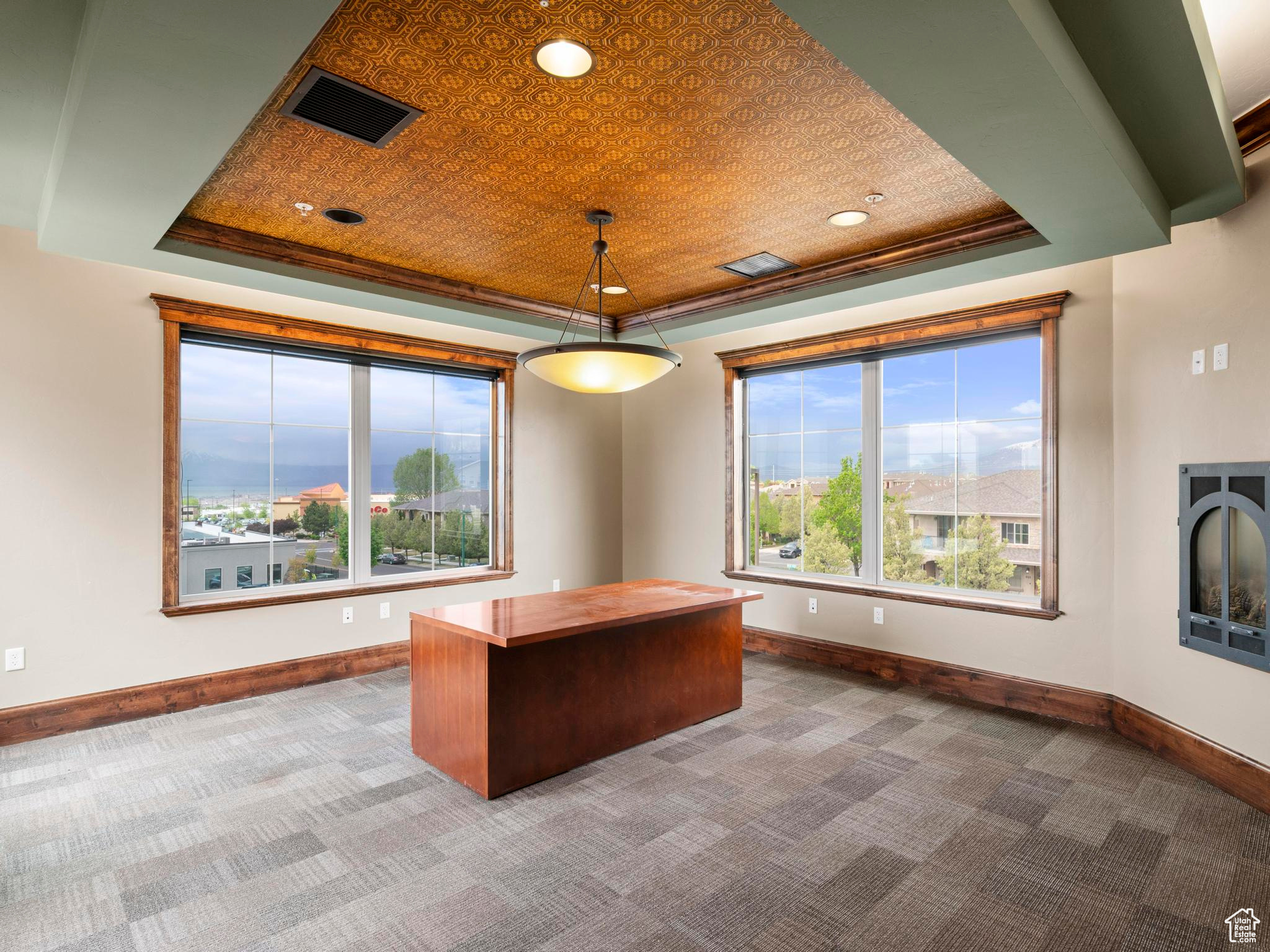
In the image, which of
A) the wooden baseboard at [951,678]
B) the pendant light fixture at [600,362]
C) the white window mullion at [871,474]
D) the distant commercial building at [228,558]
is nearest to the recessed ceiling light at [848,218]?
the pendant light fixture at [600,362]

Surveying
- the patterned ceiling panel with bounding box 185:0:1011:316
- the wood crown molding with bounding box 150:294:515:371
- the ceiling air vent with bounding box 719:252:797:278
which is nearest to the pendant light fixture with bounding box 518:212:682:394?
the patterned ceiling panel with bounding box 185:0:1011:316

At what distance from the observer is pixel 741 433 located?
5.74 metres

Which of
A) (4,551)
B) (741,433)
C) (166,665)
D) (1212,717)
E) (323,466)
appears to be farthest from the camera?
(741,433)

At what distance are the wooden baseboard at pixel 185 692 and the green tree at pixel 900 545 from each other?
3566 millimetres

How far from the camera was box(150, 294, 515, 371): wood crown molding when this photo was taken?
4.12 metres

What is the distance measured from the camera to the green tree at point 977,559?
434cm

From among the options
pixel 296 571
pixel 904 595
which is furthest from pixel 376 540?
pixel 904 595

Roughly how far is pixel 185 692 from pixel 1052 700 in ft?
16.7

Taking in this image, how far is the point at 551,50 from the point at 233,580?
3.88 metres

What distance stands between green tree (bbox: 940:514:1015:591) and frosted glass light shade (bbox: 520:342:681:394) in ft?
7.71

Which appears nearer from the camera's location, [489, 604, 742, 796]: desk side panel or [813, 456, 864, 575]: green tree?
[489, 604, 742, 796]: desk side panel

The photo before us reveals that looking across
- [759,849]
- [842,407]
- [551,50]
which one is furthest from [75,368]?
[842,407]

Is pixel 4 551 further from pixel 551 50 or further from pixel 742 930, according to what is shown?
pixel 742 930

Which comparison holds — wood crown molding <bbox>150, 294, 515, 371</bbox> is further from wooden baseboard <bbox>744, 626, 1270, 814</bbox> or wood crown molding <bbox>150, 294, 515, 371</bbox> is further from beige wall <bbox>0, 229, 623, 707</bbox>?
wooden baseboard <bbox>744, 626, 1270, 814</bbox>
